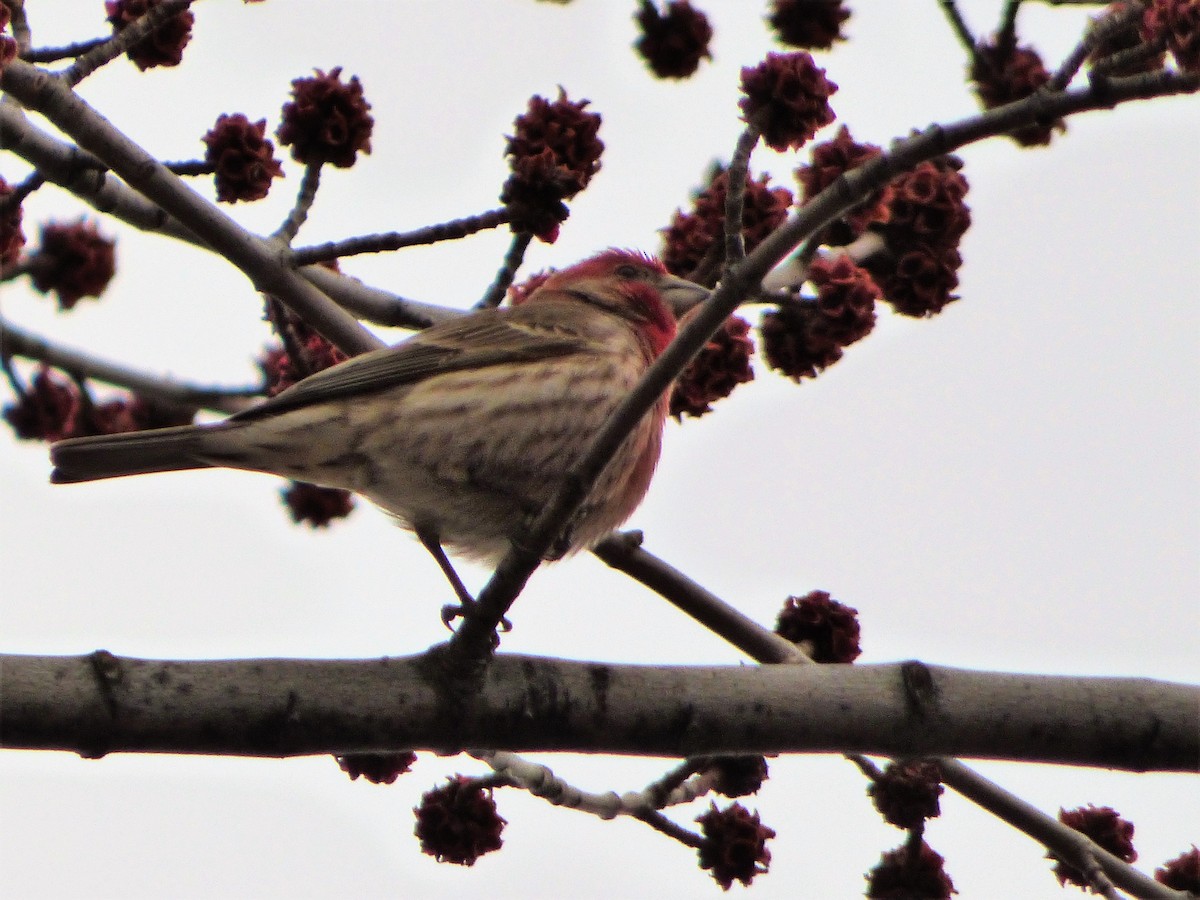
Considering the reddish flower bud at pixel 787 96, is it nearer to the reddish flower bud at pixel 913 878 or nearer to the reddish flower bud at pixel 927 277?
the reddish flower bud at pixel 927 277

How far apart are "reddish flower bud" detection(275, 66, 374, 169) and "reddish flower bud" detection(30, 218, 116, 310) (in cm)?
142

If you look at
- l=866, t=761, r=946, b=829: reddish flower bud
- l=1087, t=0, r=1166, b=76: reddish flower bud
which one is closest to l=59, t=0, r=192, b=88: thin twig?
l=1087, t=0, r=1166, b=76: reddish flower bud

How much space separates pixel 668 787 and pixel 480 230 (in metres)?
1.80

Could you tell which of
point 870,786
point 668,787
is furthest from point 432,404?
point 870,786

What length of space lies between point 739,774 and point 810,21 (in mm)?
2423

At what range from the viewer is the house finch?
5289 millimetres

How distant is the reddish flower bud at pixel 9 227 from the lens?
4.78 m

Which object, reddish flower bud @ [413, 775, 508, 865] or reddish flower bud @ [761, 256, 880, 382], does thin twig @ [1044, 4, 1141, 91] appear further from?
reddish flower bud @ [413, 775, 508, 865]

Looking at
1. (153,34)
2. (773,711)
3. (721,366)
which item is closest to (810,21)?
(721,366)

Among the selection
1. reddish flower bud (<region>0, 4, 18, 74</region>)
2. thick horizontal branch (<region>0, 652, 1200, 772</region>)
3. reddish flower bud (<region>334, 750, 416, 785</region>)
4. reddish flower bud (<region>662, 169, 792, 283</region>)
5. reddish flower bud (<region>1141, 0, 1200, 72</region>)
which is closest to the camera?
reddish flower bud (<region>1141, 0, 1200, 72</region>)

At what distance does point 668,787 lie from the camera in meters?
4.60

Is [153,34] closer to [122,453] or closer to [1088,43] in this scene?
[122,453]

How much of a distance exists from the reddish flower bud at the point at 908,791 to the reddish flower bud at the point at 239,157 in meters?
2.70

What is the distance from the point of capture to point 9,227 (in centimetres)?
488
